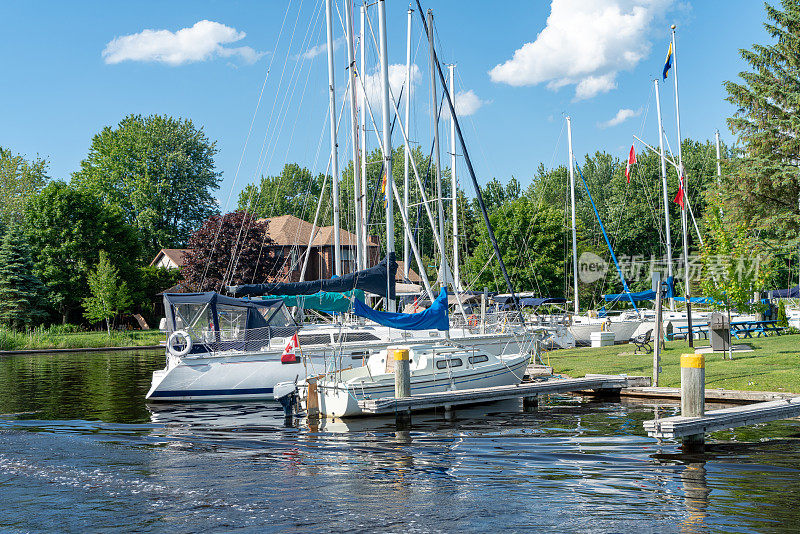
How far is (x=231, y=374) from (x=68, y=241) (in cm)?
4842

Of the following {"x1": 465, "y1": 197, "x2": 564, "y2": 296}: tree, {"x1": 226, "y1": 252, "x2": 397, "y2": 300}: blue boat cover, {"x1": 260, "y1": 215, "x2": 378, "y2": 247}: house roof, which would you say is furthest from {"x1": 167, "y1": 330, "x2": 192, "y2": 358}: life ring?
{"x1": 260, "y1": 215, "x2": 378, "y2": 247}: house roof

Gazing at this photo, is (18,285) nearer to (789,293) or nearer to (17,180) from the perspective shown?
(17,180)

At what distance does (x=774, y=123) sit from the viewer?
120 ft

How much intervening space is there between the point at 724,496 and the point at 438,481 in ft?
15.5

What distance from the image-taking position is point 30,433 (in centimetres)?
1848

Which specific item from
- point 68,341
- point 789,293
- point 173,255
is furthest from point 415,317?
point 173,255

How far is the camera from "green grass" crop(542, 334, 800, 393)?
20359 millimetres

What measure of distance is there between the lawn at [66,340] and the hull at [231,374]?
30.4 meters

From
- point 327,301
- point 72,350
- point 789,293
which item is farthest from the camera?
point 72,350

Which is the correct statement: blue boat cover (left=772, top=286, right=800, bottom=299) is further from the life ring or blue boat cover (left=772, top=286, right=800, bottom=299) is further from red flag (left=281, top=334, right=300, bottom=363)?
the life ring

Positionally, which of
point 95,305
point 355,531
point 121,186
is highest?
point 121,186

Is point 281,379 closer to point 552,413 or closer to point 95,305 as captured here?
point 552,413

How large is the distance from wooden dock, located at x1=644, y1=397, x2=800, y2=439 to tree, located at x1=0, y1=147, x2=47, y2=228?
80105 mm

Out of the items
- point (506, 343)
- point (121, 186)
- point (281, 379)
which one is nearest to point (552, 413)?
point (506, 343)
